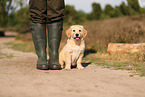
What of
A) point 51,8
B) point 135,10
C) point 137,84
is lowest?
point 137,84

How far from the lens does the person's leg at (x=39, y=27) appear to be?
3.87 meters

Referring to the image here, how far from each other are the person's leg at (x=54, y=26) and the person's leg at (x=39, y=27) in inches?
4.5

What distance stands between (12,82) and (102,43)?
4744 millimetres

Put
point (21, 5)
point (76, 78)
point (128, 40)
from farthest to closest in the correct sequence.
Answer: point (21, 5)
point (128, 40)
point (76, 78)

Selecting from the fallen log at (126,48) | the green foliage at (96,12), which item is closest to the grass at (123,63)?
the fallen log at (126,48)

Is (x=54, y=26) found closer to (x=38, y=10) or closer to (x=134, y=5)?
(x=38, y=10)

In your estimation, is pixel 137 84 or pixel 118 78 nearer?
pixel 137 84

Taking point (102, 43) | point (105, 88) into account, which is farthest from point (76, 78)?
point (102, 43)

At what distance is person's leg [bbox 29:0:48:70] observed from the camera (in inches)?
152

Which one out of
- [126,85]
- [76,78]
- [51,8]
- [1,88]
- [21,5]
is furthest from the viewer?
[21,5]

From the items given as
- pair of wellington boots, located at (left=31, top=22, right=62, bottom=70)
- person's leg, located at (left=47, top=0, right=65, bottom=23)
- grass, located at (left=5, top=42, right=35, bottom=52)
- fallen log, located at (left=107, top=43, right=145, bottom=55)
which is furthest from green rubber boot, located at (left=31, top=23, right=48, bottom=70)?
grass, located at (left=5, top=42, right=35, bottom=52)

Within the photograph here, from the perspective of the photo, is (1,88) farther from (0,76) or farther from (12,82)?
(0,76)

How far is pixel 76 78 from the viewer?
307 cm

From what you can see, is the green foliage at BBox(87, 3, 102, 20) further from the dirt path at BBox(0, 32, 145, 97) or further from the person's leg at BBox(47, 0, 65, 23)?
the dirt path at BBox(0, 32, 145, 97)
